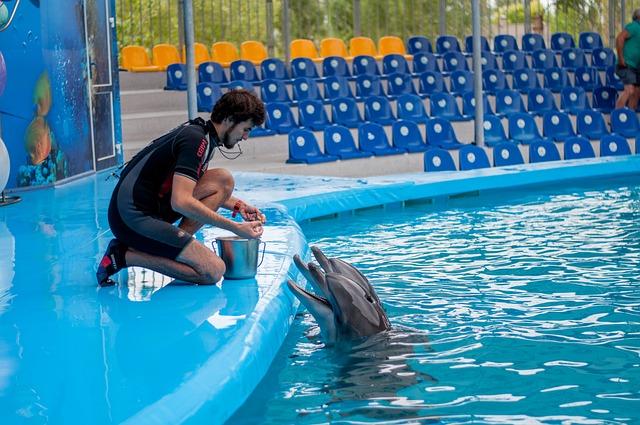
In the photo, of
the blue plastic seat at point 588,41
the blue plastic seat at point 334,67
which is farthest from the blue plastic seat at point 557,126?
the blue plastic seat at point 588,41

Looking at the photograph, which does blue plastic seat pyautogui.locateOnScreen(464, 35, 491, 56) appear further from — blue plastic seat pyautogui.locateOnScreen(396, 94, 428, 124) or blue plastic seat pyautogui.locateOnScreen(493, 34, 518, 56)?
blue plastic seat pyautogui.locateOnScreen(396, 94, 428, 124)

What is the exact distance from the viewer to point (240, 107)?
459 cm

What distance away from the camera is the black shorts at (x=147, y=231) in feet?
15.8

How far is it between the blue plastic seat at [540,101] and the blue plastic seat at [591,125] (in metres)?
0.61

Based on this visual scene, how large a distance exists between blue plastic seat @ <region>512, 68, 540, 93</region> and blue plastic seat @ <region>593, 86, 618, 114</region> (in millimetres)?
846

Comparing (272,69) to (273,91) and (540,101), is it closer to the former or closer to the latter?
(273,91)

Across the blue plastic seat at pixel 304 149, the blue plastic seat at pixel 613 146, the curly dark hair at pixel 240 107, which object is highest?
the curly dark hair at pixel 240 107

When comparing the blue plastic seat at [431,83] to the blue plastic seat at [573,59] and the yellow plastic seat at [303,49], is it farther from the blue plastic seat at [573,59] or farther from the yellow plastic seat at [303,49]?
the blue plastic seat at [573,59]

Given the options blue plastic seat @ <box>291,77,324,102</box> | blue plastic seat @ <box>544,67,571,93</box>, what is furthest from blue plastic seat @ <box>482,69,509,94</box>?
blue plastic seat @ <box>291,77,324,102</box>

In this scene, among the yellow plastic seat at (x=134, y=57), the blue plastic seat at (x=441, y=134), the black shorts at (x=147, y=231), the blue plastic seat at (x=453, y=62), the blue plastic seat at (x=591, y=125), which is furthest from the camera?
the blue plastic seat at (x=453, y=62)

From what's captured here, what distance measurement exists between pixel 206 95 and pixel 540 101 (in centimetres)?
470

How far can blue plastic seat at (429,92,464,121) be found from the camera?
13.3 meters

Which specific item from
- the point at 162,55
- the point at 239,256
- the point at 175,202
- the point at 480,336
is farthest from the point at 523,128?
the point at 175,202

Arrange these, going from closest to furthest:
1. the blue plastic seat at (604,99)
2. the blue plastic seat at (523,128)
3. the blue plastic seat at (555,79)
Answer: the blue plastic seat at (523,128), the blue plastic seat at (604,99), the blue plastic seat at (555,79)
